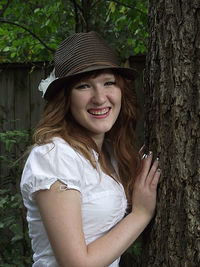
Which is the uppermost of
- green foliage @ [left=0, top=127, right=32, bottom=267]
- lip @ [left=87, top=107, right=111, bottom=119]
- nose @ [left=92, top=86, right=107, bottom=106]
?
nose @ [left=92, top=86, right=107, bottom=106]

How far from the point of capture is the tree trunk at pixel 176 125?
1536mm

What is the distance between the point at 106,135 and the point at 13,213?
58.6 inches

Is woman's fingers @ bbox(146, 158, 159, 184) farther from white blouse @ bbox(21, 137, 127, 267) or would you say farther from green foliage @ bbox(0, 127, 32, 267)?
green foliage @ bbox(0, 127, 32, 267)

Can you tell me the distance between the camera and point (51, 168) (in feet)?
5.02

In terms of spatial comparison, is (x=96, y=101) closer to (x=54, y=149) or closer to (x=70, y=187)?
(x=54, y=149)

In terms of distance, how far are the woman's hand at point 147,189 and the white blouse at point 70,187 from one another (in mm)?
86

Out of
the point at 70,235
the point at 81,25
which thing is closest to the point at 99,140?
the point at 70,235

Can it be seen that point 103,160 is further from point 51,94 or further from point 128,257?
point 128,257

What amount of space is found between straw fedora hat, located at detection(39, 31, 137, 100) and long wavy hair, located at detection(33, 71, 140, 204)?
0.15ft

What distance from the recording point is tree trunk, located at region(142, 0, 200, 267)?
1.54 m

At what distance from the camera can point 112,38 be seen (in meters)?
3.57

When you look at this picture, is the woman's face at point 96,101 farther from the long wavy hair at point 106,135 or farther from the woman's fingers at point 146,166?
the woman's fingers at point 146,166

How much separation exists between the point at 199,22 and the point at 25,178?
0.91 m

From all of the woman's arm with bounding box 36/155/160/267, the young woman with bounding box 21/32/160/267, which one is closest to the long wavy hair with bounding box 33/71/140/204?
the young woman with bounding box 21/32/160/267
